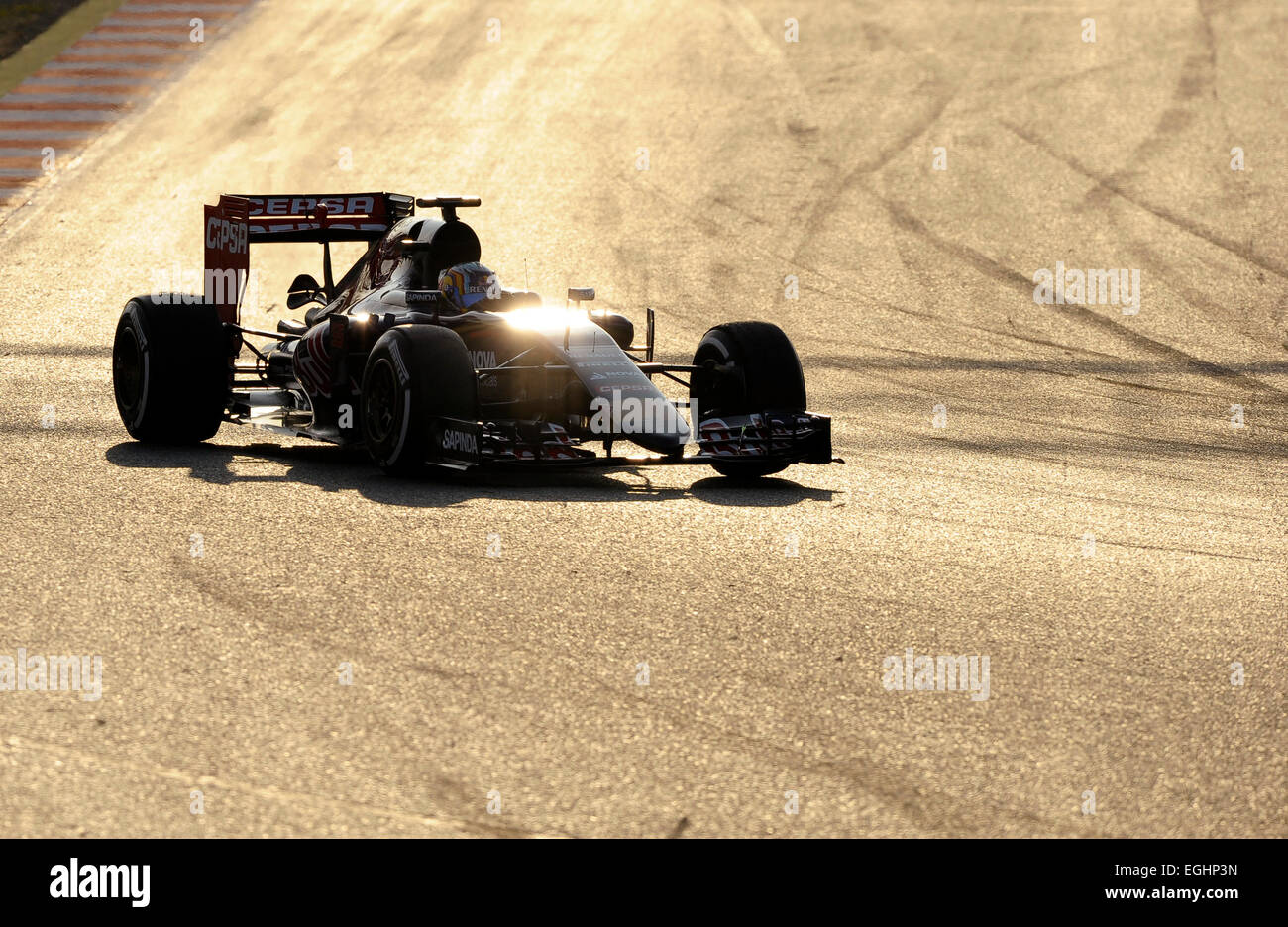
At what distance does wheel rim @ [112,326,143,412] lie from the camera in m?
11.6

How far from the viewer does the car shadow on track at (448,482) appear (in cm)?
951

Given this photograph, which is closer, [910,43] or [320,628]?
[320,628]

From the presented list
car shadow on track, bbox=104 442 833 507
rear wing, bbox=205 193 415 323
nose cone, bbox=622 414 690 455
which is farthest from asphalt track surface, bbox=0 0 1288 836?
rear wing, bbox=205 193 415 323

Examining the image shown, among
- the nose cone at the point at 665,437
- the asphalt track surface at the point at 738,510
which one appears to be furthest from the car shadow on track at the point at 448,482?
the nose cone at the point at 665,437

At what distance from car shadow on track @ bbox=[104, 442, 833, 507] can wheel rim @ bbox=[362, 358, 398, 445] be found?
0.92 feet

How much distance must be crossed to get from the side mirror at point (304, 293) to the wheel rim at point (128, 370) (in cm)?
165

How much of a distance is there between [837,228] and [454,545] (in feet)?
42.1

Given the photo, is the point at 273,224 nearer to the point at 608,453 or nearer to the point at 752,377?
the point at 608,453

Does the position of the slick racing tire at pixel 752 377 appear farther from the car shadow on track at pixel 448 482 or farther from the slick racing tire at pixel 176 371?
the slick racing tire at pixel 176 371

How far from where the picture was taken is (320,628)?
21.9ft

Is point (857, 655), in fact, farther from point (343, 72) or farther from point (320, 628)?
point (343, 72)

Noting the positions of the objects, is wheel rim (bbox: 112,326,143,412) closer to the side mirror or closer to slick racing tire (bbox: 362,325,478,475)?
the side mirror

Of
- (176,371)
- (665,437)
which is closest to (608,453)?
(665,437)

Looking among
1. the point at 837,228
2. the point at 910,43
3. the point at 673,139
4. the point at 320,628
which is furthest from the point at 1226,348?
the point at 320,628
